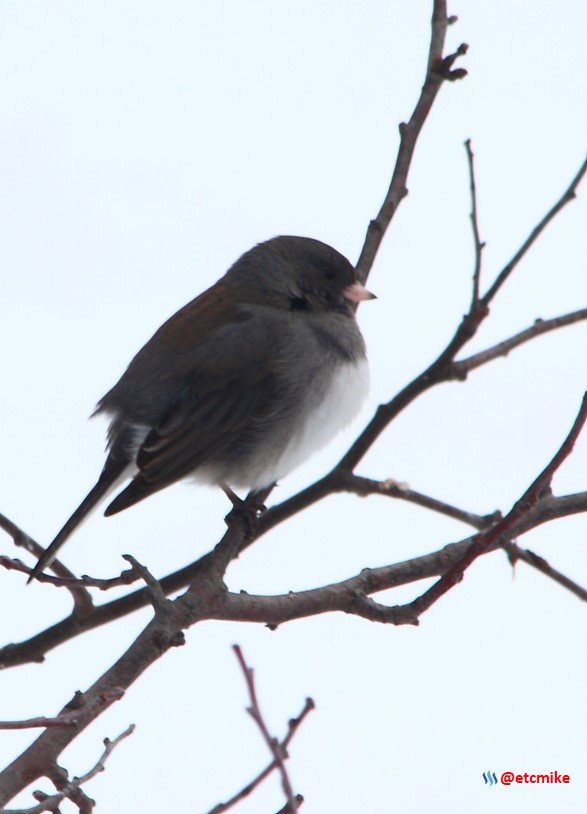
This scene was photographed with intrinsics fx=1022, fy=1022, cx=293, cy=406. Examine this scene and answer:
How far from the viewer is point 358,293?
2549 millimetres

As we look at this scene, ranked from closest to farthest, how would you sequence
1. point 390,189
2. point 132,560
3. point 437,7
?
point 132,560
point 437,7
point 390,189

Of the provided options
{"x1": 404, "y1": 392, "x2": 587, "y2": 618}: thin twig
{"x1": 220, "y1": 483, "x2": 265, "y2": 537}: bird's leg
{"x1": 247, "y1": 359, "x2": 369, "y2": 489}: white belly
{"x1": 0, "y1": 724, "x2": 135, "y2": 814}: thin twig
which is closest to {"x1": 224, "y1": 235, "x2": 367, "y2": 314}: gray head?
{"x1": 247, "y1": 359, "x2": 369, "y2": 489}: white belly

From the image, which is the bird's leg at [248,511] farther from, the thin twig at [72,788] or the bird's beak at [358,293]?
the thin twig at [72,788]

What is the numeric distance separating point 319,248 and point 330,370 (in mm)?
391

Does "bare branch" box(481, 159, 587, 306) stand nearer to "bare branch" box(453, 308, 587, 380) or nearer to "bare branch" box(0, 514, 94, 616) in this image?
"bare branch" box(453, 308, 587, 380)

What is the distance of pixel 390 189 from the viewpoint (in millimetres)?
2377

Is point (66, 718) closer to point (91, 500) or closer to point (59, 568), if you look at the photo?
point (59, 568)

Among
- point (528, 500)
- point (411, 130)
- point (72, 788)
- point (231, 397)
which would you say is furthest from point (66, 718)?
point (411, 130)

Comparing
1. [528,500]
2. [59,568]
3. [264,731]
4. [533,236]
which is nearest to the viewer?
[264,731]

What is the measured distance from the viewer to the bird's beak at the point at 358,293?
2.54 metres

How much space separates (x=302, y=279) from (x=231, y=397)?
44 centimetres

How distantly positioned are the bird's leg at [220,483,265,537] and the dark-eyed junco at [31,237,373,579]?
0.22ft

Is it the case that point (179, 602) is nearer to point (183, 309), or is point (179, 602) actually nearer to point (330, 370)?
point (330, 370)

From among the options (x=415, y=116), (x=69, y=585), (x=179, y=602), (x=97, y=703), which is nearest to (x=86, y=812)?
(x=97, y=703)
